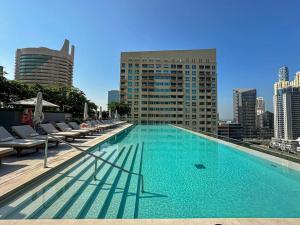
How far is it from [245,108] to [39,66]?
→ 402 ft

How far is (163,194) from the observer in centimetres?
392

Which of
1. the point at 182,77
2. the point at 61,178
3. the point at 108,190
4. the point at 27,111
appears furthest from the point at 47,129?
the point at 182,77

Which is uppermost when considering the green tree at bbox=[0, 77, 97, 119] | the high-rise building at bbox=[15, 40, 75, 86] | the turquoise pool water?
the high-rise building at bbox=[15, 40, 75, 86]

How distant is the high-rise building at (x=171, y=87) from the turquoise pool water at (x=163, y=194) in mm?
59044

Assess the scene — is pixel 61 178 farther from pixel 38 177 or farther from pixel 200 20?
pixel 200 20

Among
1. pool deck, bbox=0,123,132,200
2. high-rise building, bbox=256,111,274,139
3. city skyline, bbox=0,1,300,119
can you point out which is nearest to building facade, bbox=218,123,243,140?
high-rise building, bbox=256,111,274,139

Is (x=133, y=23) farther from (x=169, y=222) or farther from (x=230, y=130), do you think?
(x=230, y=130)

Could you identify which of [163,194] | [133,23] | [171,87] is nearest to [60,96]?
[133,23]

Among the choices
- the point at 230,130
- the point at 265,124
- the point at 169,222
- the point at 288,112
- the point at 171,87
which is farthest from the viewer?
the point at 265,124

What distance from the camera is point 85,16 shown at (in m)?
14.9

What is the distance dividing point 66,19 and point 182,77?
184 feet

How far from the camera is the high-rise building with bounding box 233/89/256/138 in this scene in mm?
121125

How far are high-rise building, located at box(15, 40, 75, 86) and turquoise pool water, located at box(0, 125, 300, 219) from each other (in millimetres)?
93587

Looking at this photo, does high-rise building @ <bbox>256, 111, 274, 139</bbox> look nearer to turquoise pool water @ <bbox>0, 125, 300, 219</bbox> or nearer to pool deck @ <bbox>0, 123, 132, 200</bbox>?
turquoise pool water @ <bbox>0, 125, 300, 219</bbox>
